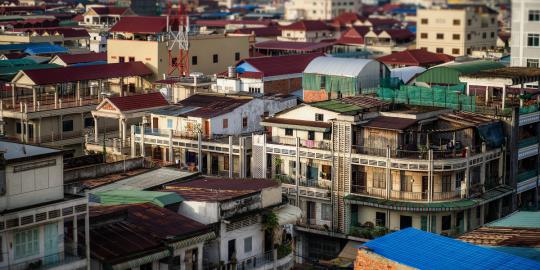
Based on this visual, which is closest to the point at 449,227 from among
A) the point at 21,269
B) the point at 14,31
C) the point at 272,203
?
the point at 272,203

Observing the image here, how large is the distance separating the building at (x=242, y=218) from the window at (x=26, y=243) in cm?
736

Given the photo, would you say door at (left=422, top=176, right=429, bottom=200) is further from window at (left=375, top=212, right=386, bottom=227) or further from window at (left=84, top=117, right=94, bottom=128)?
window at (left=84, top=117, right=94, bottom=128)

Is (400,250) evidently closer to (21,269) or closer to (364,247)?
(364,247)

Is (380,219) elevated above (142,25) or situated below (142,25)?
below

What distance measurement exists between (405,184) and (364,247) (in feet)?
52.4

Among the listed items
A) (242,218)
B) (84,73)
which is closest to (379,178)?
(242,218)

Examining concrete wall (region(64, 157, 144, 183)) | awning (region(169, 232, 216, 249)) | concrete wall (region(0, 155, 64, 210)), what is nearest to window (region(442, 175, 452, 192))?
concrete wall (region(64, 157, 144, 183))

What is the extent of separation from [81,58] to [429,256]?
58240mm

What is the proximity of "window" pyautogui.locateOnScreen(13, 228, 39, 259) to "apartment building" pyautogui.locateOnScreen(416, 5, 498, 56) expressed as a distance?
91437 mm

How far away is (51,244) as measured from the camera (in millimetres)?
30812

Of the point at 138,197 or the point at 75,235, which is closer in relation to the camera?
the point at 75,235

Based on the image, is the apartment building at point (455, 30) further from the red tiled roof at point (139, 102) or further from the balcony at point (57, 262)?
the balcony at point (57, 262)

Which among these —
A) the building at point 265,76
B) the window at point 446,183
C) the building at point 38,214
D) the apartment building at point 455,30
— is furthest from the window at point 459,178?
the apartment building at point 455,30

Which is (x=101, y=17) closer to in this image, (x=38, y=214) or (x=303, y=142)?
(x=303, y=142)
